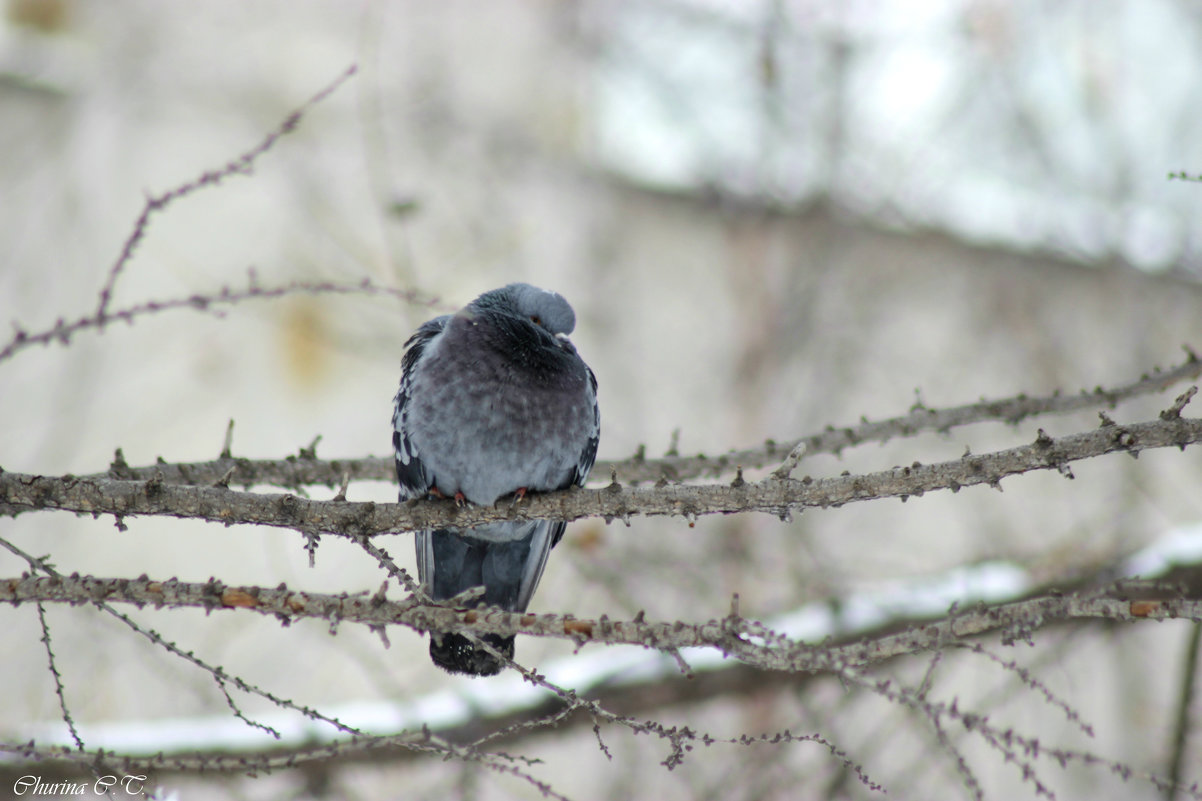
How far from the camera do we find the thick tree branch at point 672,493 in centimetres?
175

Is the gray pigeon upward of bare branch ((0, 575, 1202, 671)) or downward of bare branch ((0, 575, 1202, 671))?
upward

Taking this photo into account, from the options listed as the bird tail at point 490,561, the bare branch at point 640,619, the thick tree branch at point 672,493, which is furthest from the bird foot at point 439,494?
the bare branch at point 640,619

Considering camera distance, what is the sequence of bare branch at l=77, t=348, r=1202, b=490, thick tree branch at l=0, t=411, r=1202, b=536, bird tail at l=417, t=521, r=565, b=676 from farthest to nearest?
bird tail at l=417, t=521, r=565, b=676 < bare branch at l=77, t=348, r=1202, b=490 < thick tree branch at l=0, t=411, r=1202, b=536

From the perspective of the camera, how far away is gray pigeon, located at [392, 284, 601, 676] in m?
2.87

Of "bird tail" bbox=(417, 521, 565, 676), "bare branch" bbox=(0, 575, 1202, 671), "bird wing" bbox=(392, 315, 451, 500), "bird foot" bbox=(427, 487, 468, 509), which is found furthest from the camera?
"bird tail" bbox=(417, 521, 565, 676)

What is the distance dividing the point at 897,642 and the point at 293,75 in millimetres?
8248

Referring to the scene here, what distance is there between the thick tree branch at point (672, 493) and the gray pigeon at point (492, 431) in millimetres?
728

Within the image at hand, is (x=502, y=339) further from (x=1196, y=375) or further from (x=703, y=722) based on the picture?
(x=703, y=722)

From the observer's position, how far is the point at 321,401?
25.9 ft

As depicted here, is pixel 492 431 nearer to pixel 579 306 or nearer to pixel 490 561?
pixel 490 561

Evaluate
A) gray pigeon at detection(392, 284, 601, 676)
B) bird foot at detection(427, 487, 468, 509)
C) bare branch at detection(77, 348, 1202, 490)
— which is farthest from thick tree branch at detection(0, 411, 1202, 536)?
gray pigeon at detection(392, 284, 601, 676)

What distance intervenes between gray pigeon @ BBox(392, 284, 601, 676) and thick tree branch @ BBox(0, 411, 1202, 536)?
728mm

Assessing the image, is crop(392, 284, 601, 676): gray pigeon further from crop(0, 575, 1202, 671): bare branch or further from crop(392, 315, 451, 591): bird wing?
crop(0, 575, 1202, 671): bare branch

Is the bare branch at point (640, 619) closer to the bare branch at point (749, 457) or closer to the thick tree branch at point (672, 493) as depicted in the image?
the thick tree branch at point (672, 493)
